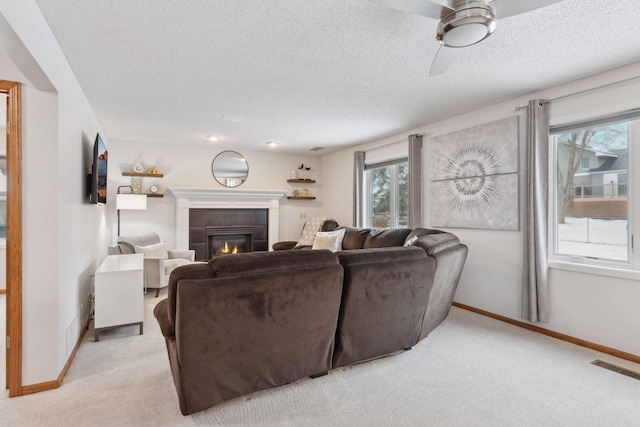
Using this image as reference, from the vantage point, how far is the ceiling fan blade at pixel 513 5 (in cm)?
155

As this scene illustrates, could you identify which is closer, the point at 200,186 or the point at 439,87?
the point at 439,87

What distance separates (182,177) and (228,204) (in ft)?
3.11

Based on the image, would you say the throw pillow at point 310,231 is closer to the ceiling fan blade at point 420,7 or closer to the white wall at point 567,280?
the white wall at point 567,280

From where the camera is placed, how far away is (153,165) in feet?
19.0

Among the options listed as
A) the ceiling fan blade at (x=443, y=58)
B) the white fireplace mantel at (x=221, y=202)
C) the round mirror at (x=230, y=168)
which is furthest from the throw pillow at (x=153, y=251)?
the ceiling fan blade at (x=443, y=58)

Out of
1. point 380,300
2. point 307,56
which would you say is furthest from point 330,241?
point 307,56

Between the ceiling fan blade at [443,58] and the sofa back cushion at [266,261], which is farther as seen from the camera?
the ceiling fan blade at [443,58]

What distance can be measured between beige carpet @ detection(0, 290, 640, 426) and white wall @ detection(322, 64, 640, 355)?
10.6 inches

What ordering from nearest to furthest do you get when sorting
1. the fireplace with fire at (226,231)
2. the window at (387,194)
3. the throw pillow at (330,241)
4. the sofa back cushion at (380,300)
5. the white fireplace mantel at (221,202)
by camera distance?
the sofa back cushion at (380,300)
the throw pillow at (330,241)
the window at (387,194)
the white fireplace mantel at (221,202)
the fireplace with fire at (226,231)

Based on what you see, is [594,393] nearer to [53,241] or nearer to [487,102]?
[487,102]

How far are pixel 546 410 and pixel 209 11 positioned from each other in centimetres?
316

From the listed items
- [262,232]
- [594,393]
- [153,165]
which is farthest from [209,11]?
[262,232]

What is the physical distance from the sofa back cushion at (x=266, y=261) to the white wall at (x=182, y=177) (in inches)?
177

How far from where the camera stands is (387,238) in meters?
4.39
